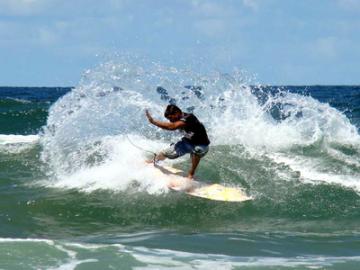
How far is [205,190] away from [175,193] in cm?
56

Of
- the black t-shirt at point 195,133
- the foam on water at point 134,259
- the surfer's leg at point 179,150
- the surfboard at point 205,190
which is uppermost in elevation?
the black t-shirt at point 195,133

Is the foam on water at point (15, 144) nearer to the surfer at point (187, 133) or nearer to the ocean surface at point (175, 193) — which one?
the ocean surface at point (175, 193)

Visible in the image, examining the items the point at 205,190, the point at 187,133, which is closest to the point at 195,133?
the point at 187,133

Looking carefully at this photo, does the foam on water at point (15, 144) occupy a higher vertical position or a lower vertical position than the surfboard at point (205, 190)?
higher

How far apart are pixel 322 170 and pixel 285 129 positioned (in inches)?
194

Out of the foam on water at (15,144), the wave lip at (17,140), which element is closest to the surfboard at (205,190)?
the foam on water at (15,144)

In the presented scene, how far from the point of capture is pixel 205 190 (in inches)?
498

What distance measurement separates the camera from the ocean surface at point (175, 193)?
8875 mm

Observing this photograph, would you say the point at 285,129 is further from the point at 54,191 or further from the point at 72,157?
the point at 54,191

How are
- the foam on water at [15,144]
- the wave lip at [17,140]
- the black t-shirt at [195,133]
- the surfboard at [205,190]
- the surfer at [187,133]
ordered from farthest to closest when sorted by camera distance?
1. the wave lip at [17,140]
2. the foam on water at [15,144]
3. the black t-shirt at [195,133]
4. the surfboard at [205,190]
5. the surfer at [187,133]

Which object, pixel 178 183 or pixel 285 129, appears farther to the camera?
pixel 285 129

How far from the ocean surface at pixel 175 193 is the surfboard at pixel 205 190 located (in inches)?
5.6

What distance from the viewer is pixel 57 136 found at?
1695 centimetres

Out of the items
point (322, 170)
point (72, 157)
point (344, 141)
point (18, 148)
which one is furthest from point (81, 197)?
point (344, 141)
